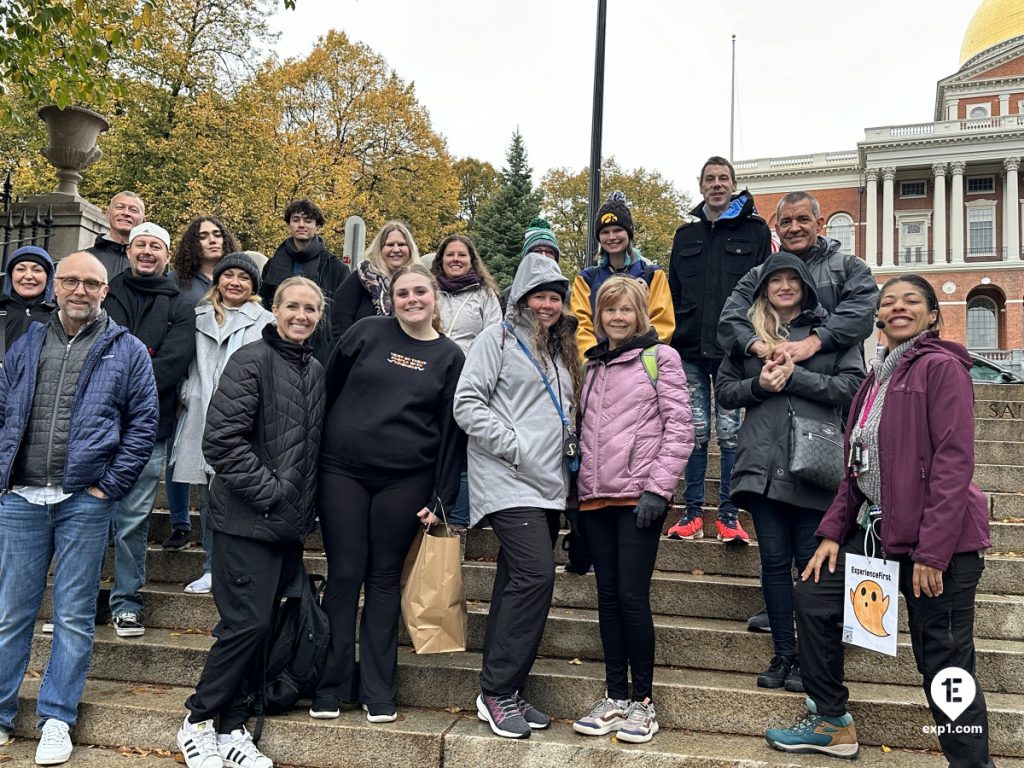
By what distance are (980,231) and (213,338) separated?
55.6 meters

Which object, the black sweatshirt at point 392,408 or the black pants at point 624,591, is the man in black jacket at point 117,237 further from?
the black pants at point 624,591

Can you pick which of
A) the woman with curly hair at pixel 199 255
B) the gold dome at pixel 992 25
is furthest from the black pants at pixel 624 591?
the gold dome at pixel 992 25

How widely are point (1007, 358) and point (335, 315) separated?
39850 millimetres

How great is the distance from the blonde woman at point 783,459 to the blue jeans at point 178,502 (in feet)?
12.1

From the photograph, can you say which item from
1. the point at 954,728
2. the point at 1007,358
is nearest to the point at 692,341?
the point at 954,728

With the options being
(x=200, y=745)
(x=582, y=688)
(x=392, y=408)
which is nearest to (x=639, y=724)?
(x=582, y=688)

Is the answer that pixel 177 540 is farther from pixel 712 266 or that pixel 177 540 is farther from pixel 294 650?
pixel 712 266

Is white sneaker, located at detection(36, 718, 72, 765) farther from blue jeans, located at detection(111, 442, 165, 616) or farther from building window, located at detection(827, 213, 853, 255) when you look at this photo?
building window, located at detection(827, 213, 853, 255)

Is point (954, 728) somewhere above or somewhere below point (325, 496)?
below

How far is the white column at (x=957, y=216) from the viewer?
48.6m

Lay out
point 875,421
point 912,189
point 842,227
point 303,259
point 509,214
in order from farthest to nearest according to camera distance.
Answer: point 842,227 < point 912,189 < point 509,214 < point 303,259 < point 875,421

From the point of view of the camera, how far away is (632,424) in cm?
Result: 400

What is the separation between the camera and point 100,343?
4070 mm

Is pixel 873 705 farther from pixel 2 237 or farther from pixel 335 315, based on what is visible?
pixel 2 237
